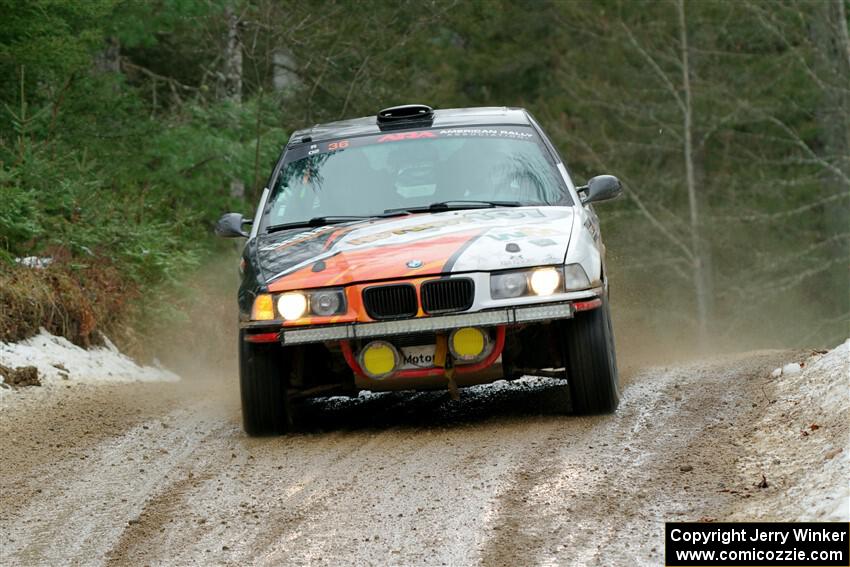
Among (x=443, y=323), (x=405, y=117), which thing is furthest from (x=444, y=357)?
(x=405, y=117)

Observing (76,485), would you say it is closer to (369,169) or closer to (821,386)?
(369,169)

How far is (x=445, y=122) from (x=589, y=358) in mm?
2421

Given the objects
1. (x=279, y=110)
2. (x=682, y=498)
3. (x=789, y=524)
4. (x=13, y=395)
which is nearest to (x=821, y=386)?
(x=682, y=498)

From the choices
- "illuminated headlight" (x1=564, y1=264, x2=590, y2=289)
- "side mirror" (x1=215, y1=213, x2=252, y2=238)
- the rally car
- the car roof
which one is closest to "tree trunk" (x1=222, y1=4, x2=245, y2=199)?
the car roof

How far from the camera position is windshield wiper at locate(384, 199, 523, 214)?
7859 mm

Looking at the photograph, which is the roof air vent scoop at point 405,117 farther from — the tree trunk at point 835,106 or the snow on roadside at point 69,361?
the tree trunk at point 835,106

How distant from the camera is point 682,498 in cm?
543

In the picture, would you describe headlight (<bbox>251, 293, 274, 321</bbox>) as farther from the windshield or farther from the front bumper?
the windshield

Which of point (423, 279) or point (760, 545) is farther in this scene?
point (423, 279)

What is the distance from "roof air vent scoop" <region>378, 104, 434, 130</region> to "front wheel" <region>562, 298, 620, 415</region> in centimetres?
230

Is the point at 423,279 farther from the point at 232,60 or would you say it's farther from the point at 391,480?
the point at 232,60

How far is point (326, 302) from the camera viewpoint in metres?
6.90

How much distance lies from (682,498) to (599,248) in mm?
2868

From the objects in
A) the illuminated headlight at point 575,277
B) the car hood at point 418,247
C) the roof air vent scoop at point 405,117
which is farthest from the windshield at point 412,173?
the illuminated headlight at point 575,277
